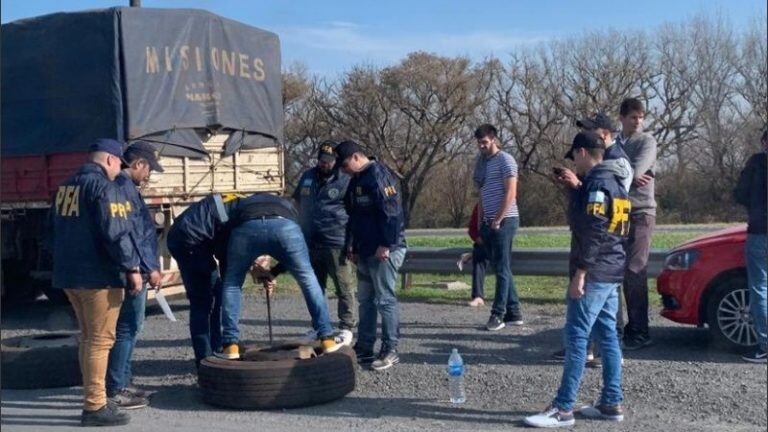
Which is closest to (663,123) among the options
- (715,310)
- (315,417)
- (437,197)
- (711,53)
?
(711,53)

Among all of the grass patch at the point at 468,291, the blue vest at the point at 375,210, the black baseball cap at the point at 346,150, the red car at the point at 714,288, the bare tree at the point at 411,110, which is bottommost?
the grass patch at the point at 468,291

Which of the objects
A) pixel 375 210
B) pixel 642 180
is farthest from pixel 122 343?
pixel 642 180

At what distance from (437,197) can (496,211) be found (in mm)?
32819

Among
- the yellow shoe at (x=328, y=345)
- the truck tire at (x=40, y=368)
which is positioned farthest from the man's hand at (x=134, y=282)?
the truck tire at (x=40, y=368)

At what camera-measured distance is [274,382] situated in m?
6.90

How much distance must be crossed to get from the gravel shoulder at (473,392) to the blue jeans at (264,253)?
0.63 m

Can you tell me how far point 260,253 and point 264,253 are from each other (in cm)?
3

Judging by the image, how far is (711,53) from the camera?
137 ft

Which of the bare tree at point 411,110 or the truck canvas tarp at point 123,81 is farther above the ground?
the bare tree at point 411,110

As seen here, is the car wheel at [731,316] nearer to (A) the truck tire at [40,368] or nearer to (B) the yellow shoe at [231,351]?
(B) the yellow shoe at [231,351]

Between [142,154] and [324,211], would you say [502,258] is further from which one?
[142,154]

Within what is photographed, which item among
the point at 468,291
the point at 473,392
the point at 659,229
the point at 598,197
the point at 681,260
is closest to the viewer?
the point at 598,197

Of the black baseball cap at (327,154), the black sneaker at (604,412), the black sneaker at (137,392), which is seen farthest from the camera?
the black baseball cap at (327,154)

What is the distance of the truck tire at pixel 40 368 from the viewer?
792cm
